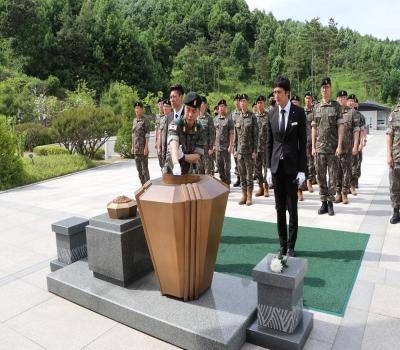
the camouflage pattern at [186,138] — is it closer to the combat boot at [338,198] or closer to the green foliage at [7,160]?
the combat boot at [338,198]

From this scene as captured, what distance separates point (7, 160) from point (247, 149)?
6.07 meters

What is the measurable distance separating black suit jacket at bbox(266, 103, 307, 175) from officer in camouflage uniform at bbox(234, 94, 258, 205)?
2525 millimetres

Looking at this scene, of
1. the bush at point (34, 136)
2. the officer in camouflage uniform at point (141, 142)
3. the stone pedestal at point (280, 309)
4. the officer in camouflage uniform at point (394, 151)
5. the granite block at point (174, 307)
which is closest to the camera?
the stone pedestal at point (280, 309)

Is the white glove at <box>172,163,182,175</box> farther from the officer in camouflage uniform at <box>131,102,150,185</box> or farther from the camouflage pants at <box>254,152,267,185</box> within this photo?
the officer in camouflage uniform at <box>131,102,150,185</box>

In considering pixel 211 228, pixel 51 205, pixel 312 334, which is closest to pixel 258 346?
pixel 312 334

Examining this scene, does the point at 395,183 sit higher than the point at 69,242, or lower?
higher

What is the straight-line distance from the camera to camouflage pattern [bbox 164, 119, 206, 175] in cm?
305

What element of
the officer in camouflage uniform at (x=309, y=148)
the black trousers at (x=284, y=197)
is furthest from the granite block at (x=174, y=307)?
the officer in camouflage uniform at (x=309, y=148)

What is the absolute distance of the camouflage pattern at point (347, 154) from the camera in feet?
20.6

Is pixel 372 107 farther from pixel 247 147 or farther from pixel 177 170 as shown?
pixel 177 170

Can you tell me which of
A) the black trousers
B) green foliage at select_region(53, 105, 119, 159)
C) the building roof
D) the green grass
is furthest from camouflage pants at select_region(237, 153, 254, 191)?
the building roof

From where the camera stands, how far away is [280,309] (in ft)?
8.02

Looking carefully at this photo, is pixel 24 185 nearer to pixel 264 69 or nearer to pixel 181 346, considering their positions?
pixel 181 346

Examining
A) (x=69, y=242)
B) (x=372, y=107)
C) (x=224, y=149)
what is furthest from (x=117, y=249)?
(x=372, y=107)
